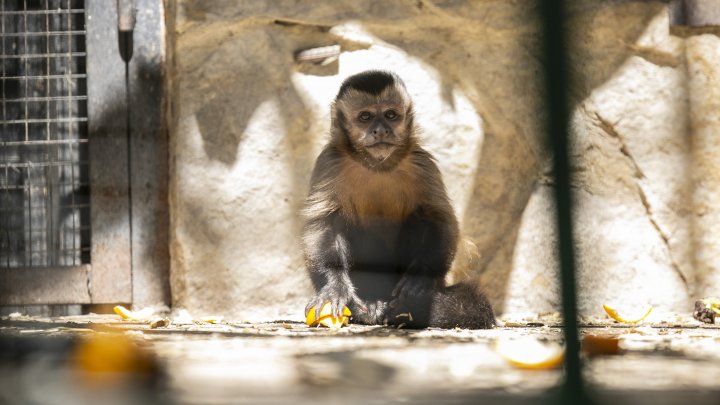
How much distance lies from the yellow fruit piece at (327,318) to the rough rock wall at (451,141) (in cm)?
130

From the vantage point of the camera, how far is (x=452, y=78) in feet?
16.8

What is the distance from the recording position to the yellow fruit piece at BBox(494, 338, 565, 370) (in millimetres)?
1791

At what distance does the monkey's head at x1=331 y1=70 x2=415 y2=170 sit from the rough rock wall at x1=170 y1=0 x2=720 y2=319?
84cm

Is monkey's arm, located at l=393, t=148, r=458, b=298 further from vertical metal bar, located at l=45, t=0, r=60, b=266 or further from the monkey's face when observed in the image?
vertical metal bar, located at l=45, t=0, r=60, b=266

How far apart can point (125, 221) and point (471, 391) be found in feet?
12.3

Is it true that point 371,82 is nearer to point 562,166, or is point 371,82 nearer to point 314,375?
point 314,375

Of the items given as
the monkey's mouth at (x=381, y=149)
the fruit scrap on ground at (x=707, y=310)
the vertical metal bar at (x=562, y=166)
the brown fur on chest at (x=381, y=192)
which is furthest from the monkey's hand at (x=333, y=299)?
the vertical metal bar at (x=562, y=166)

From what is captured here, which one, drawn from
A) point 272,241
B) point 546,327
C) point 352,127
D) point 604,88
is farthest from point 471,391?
point 604,88

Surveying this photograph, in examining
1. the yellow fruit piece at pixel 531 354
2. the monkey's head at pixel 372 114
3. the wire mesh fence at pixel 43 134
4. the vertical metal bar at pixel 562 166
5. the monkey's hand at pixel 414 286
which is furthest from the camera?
the wire mesh fence at pixel 43 134

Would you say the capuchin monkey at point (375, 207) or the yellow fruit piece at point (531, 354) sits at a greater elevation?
the capuchin monkey at point (375, 207)

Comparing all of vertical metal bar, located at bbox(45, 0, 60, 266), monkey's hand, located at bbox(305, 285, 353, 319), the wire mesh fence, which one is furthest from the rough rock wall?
monkey's hand, located at bbox(305, 285, 353, 319)

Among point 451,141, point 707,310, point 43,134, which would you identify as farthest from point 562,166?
point 43,134

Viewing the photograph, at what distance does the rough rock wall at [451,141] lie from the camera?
4930mm

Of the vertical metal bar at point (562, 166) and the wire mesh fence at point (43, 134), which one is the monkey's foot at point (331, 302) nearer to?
the wire mesh fence at point (43, 134)
